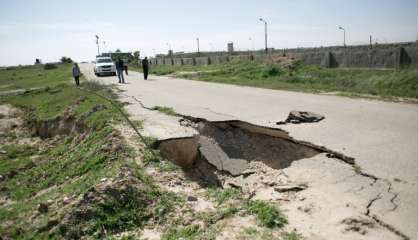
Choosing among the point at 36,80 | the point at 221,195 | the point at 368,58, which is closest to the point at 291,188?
the point at 221,195

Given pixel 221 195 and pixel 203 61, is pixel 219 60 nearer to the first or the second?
pixel 203 61

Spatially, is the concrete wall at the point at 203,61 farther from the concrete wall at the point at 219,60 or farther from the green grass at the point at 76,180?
the green grass at the point at 76,180

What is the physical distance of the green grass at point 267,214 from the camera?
4199 mm

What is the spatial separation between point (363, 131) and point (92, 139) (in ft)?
19.8

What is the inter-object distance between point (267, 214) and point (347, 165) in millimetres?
2109

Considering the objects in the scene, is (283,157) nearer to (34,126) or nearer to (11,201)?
(11,201)

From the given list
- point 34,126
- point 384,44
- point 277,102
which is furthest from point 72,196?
point 384,44

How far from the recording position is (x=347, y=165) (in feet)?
19.2

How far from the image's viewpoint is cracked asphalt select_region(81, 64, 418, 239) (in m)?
4.14

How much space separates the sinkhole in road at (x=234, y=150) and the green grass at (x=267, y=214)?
184cm

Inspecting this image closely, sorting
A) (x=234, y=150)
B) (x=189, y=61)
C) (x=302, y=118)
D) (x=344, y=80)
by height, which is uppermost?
(x=189, y=61)

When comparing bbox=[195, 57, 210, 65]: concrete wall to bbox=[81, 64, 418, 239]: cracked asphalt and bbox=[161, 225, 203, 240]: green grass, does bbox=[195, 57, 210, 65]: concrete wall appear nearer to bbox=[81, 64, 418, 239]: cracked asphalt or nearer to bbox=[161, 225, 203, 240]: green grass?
bbox=[81, 64, 418, 239]: cracked asphalt

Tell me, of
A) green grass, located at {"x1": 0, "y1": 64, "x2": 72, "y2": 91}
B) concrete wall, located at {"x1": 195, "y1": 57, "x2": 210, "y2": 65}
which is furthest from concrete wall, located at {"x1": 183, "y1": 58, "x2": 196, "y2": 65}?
green grass, located at {"x1": 0, "y1": 64, "x2": 72, "y2": 91}

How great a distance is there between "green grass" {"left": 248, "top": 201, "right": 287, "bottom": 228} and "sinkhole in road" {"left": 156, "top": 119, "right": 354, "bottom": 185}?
6.04ft
